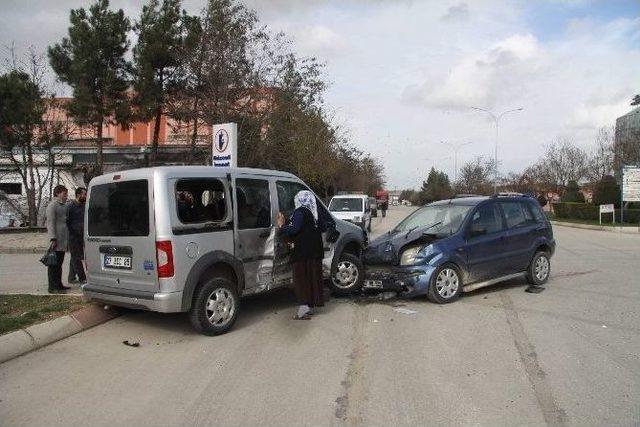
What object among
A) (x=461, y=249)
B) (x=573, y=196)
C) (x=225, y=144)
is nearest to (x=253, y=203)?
(x=461, y=249)

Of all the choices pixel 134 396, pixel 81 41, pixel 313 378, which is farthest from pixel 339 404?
pixel 81 41

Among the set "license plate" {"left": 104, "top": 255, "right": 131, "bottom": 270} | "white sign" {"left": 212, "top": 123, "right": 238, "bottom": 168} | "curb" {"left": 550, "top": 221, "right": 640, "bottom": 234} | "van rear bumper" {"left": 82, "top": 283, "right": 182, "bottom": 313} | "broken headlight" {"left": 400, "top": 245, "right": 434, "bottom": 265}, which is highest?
"white sign" {"left": 212, "top": 123, "right": 238, "bottom": 168}

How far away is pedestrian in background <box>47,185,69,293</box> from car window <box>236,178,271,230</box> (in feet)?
11.4

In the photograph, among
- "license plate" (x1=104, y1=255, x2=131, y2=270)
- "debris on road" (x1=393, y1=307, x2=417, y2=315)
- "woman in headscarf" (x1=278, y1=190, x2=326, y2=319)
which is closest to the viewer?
"license plate" (x1=104, y1=255, x2=131, y2=270)

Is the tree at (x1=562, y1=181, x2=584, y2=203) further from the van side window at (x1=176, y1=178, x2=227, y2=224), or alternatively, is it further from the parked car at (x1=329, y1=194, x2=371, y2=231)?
the van side window at (x1=176, y1=178, x2=227, y2=224)

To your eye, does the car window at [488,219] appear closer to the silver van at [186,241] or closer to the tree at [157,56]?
the silver van at [186,241]

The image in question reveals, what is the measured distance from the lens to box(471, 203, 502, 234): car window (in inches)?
351

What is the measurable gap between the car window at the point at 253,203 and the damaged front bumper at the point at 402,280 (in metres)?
2.07

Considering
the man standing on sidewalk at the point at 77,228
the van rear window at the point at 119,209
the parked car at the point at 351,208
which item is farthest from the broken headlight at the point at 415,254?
the parked car at the point at 351,208

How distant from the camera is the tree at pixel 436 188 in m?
91.1

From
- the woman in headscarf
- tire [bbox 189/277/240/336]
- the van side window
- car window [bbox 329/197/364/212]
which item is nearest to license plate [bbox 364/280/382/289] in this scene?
the woman in headscarf

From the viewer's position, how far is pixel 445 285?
835 centimetres

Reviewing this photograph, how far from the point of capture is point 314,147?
32531 mm

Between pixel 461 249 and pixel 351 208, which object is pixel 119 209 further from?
pixel 351 208
